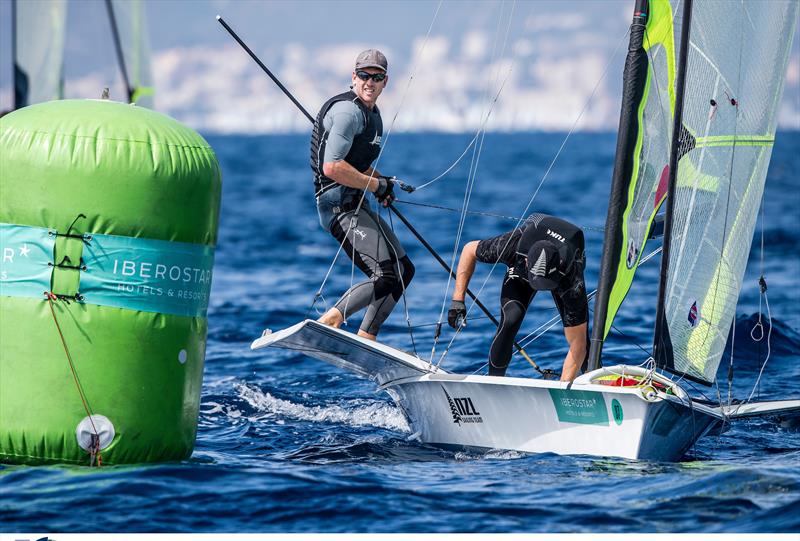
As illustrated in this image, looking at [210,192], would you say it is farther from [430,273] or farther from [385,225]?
[430,273]

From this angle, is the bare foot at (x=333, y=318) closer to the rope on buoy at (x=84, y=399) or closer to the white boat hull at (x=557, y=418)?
the white boat hull at (x=557, y=418)

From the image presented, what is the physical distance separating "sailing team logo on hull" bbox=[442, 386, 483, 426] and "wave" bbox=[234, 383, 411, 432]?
Answer: 92 cm

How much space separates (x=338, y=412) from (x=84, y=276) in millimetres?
3092

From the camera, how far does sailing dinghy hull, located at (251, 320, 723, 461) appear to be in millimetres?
6281

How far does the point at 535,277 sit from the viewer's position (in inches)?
270

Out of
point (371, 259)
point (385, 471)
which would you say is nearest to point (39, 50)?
point (371, 259)

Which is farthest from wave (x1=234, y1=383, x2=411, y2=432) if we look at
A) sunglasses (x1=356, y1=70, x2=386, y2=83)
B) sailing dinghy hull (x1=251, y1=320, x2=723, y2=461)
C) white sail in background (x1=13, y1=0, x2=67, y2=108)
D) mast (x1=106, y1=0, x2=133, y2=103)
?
mast (x1=106, y1=0, x2=133, y2=103)

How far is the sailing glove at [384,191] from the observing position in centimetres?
695

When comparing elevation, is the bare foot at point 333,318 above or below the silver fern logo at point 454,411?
above

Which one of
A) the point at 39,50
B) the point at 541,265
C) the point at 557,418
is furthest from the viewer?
the point at 39,50

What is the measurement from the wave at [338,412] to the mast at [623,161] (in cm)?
168

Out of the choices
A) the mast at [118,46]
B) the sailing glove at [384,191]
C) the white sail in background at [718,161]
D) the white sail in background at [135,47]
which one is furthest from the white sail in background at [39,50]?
the white sail in background at [718,161]

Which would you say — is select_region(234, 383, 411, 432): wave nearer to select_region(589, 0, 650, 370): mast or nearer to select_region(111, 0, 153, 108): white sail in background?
select_region(589, 0, 650, 370): mast

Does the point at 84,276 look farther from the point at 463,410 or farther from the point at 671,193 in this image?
the point at 671,193
